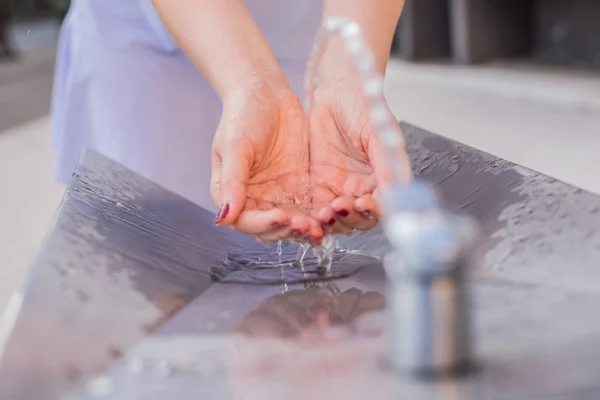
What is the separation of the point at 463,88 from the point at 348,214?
6.89ft

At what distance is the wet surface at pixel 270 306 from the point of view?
0.39 m

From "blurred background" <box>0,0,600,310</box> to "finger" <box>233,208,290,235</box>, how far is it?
91cm

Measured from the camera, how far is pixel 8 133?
3.00m

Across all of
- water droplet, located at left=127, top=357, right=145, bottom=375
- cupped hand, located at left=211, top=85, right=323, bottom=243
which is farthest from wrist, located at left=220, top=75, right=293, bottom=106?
water droplet, located at left=127, top=357, right=145, bottom=375

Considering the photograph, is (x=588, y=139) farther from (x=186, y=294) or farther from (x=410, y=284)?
(x=410, y=284)

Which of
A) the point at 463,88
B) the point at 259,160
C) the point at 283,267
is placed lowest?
the point at 283,267

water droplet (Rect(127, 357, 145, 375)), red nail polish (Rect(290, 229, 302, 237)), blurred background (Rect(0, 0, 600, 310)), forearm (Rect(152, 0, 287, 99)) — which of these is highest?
blurred background (Rect(0, 0, 600, 310))

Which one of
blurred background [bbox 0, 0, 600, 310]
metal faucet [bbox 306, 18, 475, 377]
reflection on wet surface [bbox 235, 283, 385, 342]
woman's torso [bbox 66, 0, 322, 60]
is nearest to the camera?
metal faucet [bbox 306, 18, 475, 377]

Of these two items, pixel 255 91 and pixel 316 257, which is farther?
pixel 255 91

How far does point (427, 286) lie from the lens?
0.34 metres

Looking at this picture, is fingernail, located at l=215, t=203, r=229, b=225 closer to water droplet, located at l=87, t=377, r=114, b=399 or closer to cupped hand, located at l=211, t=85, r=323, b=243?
cupped hand, located at l=211, t=85, r=323, b=243

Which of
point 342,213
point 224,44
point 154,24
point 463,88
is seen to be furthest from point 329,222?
point 463,88

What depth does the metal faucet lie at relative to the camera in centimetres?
33

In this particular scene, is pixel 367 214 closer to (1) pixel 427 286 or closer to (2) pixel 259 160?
(2) pixel 259 160
